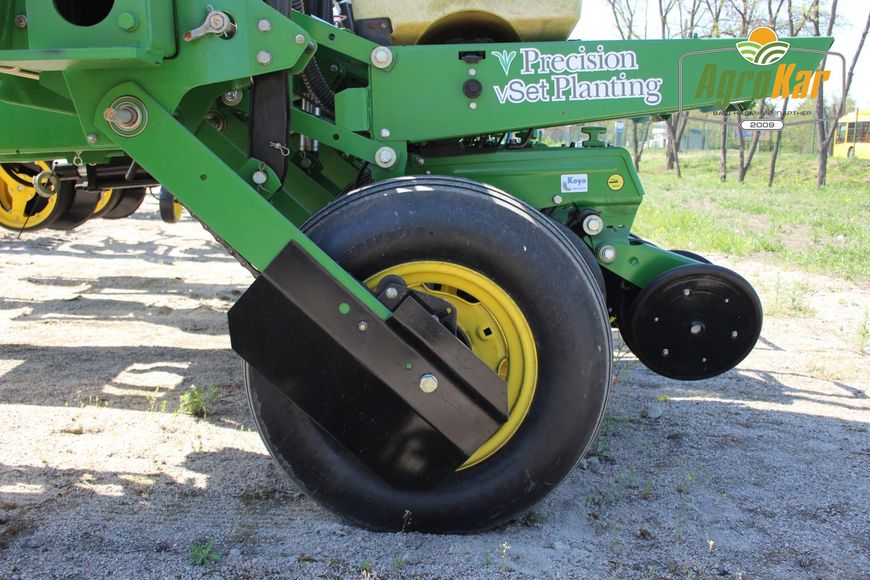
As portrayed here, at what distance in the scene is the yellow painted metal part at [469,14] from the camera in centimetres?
338

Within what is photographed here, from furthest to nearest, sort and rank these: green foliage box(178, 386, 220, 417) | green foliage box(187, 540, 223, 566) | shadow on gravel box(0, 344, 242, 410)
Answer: shadow on gravel box(0, 344, 242, 410), green foliage box(178, 386, 220, 417), green foliage box(187, 540, 223, 566)

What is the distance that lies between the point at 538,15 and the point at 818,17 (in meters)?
17.7

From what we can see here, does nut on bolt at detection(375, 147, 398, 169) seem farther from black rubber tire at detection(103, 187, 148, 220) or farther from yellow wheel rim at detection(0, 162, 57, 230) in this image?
yellow wheel rim at detection(0, 162, 57, 230)

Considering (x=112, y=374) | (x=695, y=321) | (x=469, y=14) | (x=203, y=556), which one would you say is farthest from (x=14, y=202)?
(x=695, y=321)

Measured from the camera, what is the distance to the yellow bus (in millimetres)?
26050

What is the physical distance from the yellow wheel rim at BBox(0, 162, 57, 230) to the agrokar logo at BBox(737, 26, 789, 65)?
4927 millimetres

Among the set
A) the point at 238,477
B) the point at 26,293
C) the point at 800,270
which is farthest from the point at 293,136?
the point at 800,270

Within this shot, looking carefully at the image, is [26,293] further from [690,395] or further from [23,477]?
[690,395]

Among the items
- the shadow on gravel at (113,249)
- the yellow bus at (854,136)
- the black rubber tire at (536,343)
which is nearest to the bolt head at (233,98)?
the black rubber tire at (536,343)

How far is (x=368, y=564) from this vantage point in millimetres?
2656

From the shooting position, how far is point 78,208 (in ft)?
19.8

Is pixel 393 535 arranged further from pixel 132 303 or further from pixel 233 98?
pixel 132 303

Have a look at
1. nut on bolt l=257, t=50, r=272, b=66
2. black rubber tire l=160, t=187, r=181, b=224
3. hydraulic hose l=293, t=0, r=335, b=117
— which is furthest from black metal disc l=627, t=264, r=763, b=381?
black rubber tire l=160, t=187, r=181, b=224

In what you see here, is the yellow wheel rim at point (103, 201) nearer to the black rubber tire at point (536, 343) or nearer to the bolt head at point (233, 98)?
the bolt head at point (233, 98)
